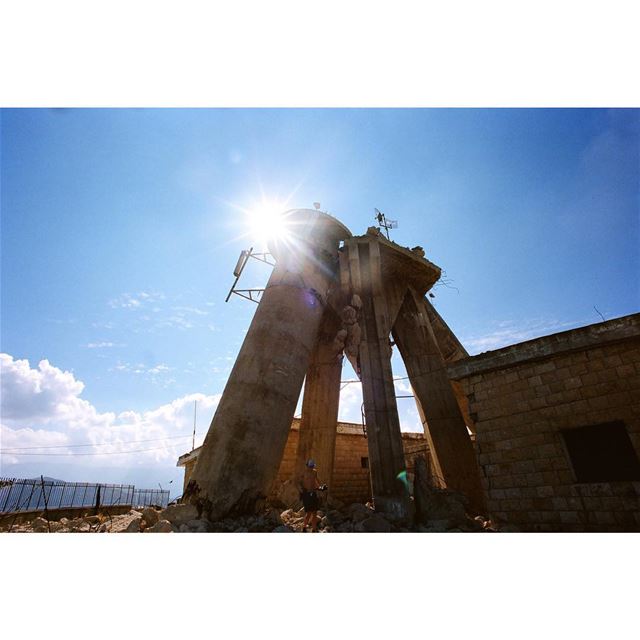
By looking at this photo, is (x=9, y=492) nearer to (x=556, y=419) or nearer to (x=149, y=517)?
(x=149, y=517)

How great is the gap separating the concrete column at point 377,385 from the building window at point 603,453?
3.90m

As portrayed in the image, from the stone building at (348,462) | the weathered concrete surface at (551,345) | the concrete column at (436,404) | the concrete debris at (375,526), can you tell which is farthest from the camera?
the stone building at (348,462)

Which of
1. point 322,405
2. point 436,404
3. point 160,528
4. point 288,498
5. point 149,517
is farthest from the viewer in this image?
point 322,405

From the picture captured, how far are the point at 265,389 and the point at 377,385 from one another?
3.84 meters

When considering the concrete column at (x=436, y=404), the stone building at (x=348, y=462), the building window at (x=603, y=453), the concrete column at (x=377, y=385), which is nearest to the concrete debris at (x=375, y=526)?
the concrete column at (x=377, y=385)

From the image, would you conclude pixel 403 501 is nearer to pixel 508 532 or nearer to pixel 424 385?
pixel 508 532

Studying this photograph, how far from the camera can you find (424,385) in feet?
40.7

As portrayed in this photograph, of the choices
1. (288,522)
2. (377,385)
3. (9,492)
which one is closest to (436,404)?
(377,385)

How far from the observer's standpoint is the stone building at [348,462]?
45.5 feet

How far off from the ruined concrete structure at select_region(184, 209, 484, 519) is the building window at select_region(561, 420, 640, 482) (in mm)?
3948

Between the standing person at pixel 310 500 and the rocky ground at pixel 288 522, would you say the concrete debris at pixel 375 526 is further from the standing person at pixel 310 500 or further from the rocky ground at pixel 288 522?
the standing person at pixel 310 500

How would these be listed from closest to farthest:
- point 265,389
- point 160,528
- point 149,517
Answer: point 160,528, point 149,517, point 265,389

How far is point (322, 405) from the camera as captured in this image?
12891 mm

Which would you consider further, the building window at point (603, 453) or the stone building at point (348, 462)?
the stone building at point (348, 462)
